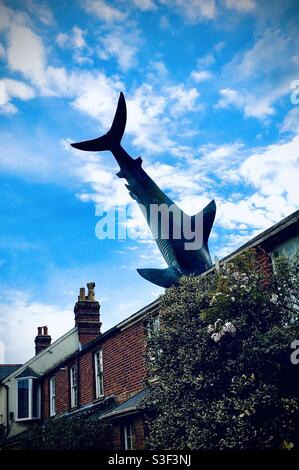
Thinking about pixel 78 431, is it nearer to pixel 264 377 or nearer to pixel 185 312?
pixel 185 312

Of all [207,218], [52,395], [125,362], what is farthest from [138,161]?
[52,395]

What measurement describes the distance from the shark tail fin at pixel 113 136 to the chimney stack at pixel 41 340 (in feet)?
57.6

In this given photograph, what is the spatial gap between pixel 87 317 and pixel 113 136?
466 inches

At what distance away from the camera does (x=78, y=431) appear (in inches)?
559

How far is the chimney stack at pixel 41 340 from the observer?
30172 mm

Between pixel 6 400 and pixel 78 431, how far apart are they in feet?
50.0

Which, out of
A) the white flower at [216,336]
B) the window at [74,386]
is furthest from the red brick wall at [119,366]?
the white flower at [216,336]

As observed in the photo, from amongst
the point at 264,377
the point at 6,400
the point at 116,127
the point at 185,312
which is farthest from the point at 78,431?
the point at 6,400

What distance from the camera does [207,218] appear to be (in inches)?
653

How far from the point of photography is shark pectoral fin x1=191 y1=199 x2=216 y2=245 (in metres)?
16.1

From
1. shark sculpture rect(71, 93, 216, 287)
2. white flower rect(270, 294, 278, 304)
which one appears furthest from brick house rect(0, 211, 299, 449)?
shark sculpture rect(71, 93, 216, 287)

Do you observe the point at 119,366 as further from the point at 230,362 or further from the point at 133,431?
the point at 230,362

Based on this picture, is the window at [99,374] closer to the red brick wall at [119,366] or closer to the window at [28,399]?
the red brick wall at [119,366]

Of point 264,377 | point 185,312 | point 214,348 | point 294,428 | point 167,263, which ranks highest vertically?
point 167,263
